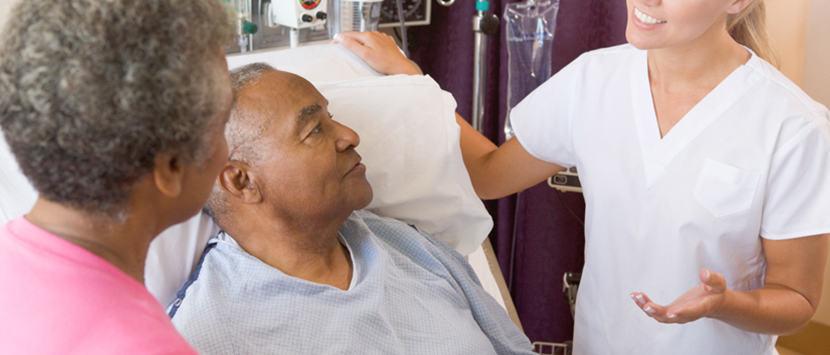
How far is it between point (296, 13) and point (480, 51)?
664 millimetres

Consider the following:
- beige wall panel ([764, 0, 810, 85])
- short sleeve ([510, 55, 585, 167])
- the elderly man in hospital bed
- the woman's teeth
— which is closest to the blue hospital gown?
the elderly man in hospital bed

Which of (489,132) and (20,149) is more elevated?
(20,149)

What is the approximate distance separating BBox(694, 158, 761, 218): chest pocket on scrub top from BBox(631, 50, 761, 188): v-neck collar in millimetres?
71

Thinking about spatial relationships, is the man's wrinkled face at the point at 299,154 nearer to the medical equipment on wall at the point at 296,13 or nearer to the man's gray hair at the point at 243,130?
the man's gray hair at the point at 243,130

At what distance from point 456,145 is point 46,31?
1.09m

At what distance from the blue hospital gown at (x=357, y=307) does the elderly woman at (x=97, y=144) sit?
465 millimetres

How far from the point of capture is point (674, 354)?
1.30m

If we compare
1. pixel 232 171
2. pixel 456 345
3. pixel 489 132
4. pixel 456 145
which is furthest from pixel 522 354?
pixel 489 132

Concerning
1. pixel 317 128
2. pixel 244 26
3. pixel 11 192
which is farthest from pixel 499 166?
pixel 11 192

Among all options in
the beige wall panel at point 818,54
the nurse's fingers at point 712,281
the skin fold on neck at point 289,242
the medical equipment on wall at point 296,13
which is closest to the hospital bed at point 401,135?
the medical equipment on wall at point 296,13

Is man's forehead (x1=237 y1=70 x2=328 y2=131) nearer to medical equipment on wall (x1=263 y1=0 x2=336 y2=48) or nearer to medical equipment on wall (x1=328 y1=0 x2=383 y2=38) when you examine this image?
medical equipment on wall (x1=263 y1=0 x2=336 y2=48)

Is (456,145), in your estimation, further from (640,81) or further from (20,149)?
(20,149)

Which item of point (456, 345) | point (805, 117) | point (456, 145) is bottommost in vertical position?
point (456, 345)

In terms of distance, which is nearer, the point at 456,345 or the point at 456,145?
the point at 456,345
